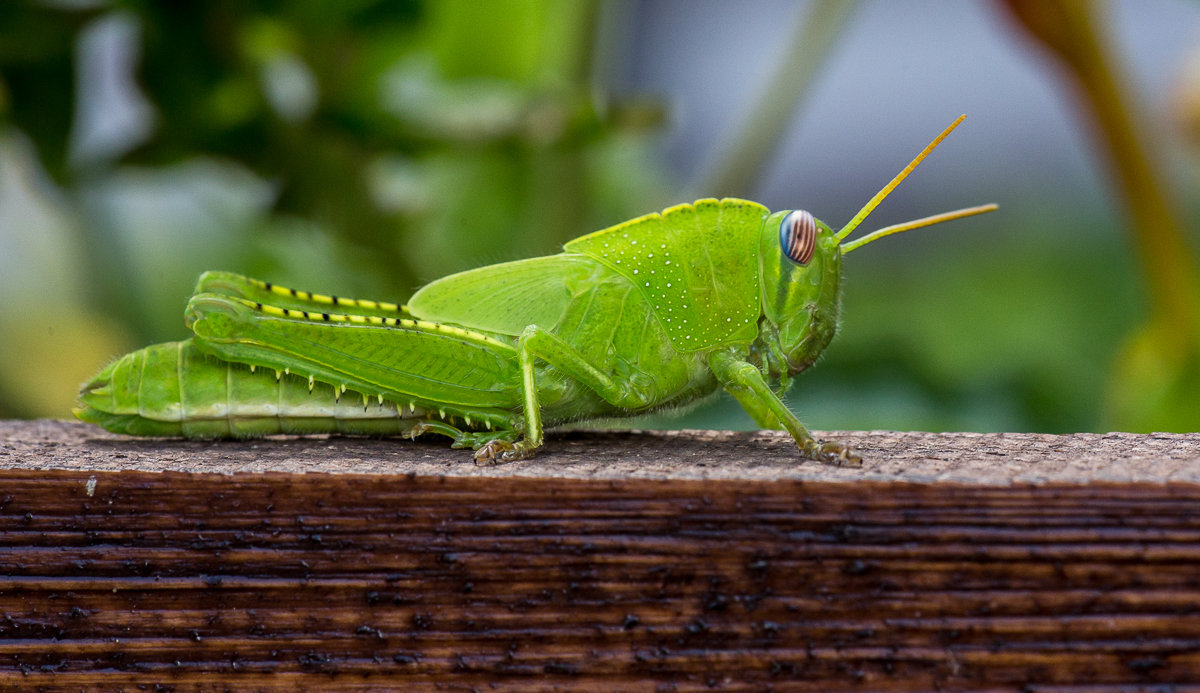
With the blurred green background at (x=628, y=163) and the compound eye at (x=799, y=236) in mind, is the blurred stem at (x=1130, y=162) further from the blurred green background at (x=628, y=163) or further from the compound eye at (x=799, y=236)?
the compound eye at (x=799, y=236)

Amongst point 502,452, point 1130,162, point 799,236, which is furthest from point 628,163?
point 502,452

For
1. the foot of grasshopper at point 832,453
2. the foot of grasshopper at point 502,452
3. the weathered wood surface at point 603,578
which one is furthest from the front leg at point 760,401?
the foot of grasshopper at point 502,452

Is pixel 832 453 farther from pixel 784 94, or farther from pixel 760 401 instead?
pixel 784 94

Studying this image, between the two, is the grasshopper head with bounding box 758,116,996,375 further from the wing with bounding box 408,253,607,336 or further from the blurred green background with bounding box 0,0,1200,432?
the blurred green background with bounding box 0,0,1200,432

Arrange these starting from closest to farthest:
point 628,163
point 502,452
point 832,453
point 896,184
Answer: point 832,453 → point 502,452 → point 896,184 → point 628,163

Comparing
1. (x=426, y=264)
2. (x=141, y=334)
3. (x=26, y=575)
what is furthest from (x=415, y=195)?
(x=26, y=575)
